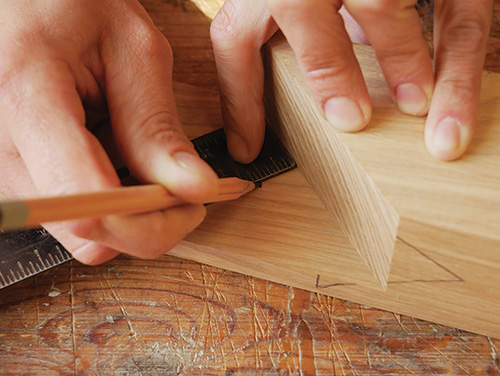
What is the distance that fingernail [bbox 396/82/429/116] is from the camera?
0.89 m

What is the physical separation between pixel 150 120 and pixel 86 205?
0.86 ft

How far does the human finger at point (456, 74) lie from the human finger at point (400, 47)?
0.03 m

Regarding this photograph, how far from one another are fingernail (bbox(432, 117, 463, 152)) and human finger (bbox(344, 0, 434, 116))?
0.06 m

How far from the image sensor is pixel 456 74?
35.4 inches

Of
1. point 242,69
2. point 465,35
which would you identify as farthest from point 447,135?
point 242,69

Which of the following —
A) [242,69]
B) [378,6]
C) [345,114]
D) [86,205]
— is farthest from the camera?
[242,69]

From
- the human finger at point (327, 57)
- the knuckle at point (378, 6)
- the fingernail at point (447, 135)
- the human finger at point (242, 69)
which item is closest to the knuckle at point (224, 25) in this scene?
the human finger at point (242, 69)

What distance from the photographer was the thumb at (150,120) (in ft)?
2.59

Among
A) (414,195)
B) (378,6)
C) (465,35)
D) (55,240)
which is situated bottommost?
(55,240)

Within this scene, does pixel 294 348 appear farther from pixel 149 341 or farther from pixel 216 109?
pixel 216 109

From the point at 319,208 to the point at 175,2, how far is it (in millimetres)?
923

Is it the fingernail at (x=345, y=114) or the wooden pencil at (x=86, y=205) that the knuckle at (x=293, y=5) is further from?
the wooden pencil at (x=86, y=205)

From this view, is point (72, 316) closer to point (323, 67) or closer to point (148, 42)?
point (148, 42)

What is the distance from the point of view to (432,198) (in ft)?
2.62
